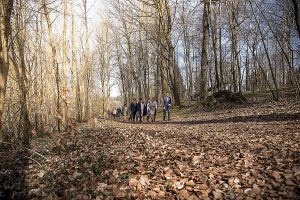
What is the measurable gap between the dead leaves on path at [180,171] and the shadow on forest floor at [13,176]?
180 mm

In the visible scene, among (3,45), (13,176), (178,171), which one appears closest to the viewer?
(178,171)

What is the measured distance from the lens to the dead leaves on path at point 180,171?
399cm


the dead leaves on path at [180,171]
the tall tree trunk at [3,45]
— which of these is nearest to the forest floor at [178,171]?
the dead leaves on path at [180,171]

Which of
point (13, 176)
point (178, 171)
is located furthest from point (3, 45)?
point (178, 171)

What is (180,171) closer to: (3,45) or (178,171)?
(178,171)

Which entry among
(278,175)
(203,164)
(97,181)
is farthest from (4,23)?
(278,175)

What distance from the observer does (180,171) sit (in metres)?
4.79

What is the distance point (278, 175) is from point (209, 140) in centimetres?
311

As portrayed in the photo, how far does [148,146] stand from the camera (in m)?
6.96

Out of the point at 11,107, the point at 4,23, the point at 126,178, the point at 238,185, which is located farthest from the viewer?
the point at 11,107

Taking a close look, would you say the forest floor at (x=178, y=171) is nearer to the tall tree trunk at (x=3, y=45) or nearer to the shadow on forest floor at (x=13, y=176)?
the shadow on forest floor at (x=13, y=176)

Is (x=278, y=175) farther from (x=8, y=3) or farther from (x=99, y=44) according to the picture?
(x=99, y=44)

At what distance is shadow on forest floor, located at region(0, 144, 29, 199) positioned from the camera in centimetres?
468

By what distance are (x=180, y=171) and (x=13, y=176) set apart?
3741 mm
